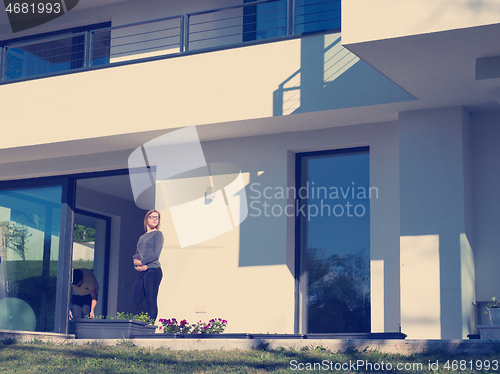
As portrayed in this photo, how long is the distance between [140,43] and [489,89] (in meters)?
6.22

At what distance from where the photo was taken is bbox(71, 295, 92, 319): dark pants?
11328 mm

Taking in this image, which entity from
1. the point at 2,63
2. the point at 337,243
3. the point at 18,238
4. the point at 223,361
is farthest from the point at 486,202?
the point at 2,63

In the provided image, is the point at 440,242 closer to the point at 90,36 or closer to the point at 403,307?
the point at 403,307

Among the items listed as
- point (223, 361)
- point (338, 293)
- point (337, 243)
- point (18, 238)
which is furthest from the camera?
point (18, 238)

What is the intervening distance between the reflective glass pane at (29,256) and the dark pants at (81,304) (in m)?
0.97

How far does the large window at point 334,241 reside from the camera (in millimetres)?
8477

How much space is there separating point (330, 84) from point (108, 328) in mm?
→ 4185

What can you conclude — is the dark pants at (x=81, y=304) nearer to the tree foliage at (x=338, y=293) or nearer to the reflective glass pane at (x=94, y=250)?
the reflective glass pane at (x=94, y=250)

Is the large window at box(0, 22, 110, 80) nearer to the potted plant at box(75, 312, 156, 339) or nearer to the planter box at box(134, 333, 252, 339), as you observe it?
the potted plant at box(75, 312, 156, 339)

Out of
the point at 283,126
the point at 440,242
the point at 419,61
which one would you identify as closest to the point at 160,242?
the point at 283,126

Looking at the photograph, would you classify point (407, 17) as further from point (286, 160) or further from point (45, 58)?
point (45, 58)

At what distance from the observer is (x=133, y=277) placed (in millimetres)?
13875

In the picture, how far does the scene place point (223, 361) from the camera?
5.88 meters

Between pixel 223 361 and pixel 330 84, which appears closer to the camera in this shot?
pixel 223 361
